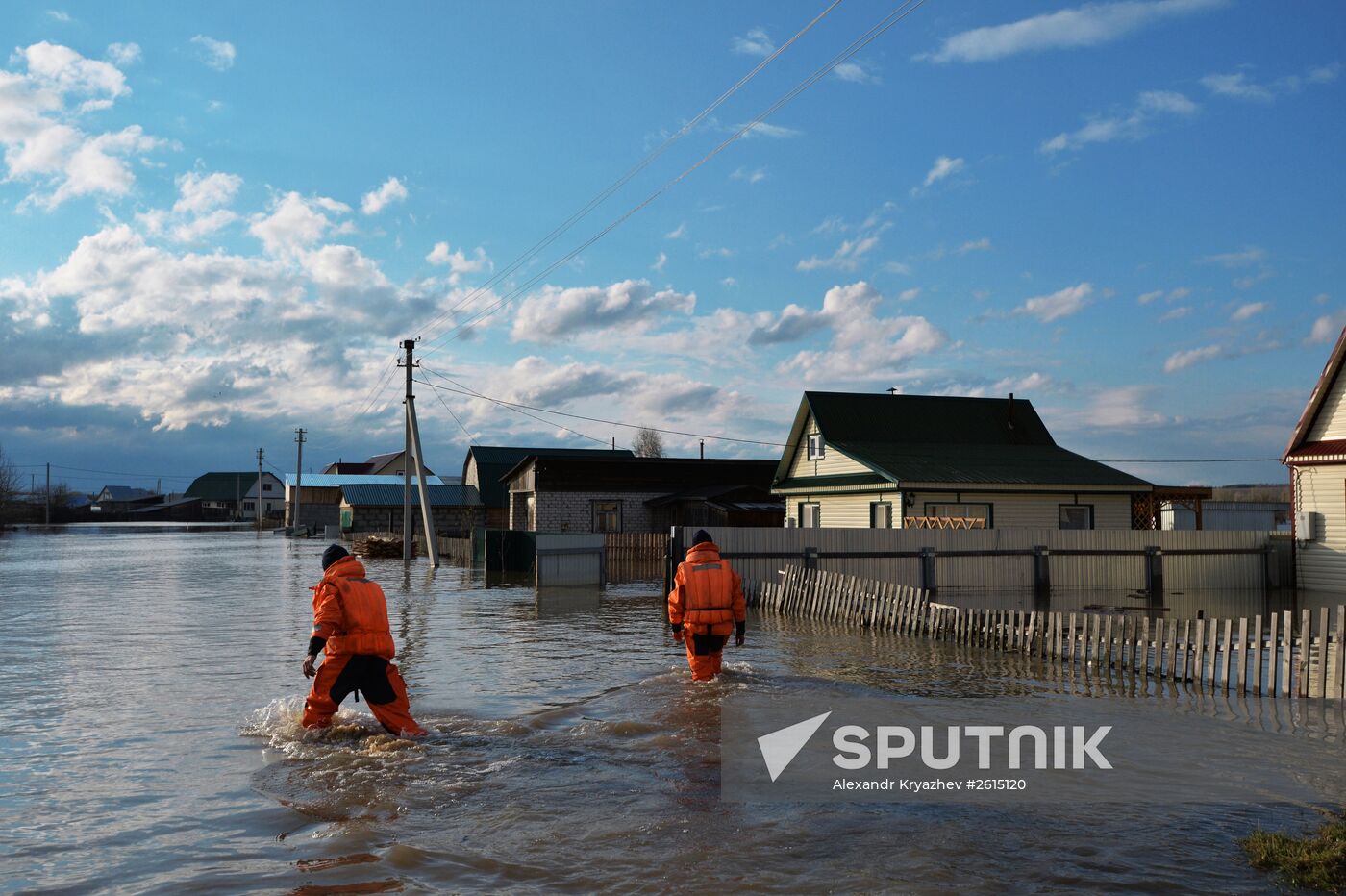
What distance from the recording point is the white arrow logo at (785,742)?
818cm

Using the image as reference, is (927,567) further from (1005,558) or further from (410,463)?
(410,463)

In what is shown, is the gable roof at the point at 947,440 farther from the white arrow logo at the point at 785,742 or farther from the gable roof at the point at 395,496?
the gable roof at the point at 395,496

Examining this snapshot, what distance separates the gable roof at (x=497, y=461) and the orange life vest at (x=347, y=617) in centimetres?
5518

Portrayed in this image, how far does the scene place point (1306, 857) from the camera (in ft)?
18.3

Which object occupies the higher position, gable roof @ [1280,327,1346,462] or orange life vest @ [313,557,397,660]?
gable roof @ [1280,327,1346,462]

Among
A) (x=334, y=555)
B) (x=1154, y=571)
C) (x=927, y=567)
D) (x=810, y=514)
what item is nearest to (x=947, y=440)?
(x=810, y=514)

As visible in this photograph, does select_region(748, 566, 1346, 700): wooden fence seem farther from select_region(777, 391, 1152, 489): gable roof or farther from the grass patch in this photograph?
select_region(777, 391, 1152, 489): gable roof

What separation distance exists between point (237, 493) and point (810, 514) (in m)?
119

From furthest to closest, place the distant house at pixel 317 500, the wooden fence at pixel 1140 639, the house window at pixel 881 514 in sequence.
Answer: the distant house at pixel 317 500, the house window at pixel 881 514, the wooden fence at pixel 1140 639

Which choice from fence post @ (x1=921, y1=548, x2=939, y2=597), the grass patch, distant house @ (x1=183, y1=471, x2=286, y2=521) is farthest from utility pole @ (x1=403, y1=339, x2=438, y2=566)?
distant house @ (x1=183, y1=471, x2=286, y2=521)

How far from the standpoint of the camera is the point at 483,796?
7441 millimetres

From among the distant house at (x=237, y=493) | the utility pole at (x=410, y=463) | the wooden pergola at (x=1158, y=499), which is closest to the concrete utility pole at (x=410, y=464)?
the utility pole at (x=410, y=463)

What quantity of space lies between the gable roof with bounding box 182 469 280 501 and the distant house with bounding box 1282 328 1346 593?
13452cm

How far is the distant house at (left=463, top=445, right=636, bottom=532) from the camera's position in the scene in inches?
2606
